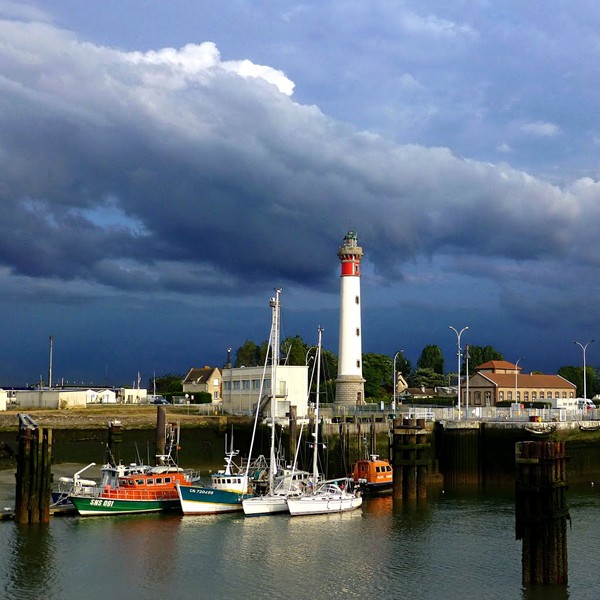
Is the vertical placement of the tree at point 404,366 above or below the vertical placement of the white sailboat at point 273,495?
above

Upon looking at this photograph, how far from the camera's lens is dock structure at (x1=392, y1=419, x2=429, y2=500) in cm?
5284

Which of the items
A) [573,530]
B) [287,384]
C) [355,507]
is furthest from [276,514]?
[287,384]

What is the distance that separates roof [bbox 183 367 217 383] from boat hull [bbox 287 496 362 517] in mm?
81851

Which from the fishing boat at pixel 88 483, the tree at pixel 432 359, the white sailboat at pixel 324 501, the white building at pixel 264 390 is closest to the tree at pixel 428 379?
the tree at pixel 432 359

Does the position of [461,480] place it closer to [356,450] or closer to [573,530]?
[356,450]

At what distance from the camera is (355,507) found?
52000 mm

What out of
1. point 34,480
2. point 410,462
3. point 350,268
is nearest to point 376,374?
point 350,268

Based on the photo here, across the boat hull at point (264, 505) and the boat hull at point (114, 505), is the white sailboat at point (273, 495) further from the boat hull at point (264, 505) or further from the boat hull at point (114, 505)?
the boat hull at point (114, 505)

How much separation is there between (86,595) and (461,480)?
109 feet

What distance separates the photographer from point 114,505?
49.3 m

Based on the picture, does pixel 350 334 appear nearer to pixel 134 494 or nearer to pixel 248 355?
pixel 134 494

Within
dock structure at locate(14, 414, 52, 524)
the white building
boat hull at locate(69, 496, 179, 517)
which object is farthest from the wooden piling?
the white building

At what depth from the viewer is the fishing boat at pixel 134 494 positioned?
1932 inches

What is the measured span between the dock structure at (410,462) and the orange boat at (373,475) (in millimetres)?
4057
